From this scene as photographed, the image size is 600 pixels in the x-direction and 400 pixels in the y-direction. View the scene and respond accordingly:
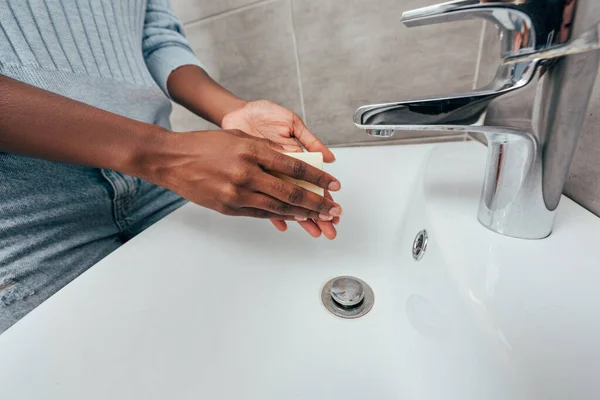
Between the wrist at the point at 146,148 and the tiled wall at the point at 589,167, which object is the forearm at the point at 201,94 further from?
the tiled wall at the point at 589,167

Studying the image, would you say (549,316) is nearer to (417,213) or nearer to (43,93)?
(417,213)

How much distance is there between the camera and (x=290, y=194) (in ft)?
0.82

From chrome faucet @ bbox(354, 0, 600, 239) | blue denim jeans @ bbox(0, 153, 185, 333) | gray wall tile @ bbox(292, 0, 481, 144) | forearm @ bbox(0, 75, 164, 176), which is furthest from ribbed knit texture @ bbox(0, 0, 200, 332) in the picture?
chrome faucet @ bbox(354, 0, 600, 239)

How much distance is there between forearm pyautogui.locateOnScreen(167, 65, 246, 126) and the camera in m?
0.45

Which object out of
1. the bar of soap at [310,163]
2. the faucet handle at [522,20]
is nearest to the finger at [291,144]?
the bar of soap at [310,163]

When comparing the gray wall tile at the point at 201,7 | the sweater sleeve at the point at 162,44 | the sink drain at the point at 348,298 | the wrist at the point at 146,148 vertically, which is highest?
the gray wall tile at the point at 201,7

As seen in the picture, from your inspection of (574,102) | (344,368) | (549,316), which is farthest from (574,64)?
(344,368)

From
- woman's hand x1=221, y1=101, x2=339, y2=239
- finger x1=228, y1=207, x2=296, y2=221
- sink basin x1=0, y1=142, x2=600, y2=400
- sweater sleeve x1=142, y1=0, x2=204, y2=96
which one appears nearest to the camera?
sink basin x1=0, y1=142, x2=600, y2=400

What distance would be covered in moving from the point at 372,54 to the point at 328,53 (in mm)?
75

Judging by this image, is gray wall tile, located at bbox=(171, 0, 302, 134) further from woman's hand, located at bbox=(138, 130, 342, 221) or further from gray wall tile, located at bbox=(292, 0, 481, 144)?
woman's hand, located at bbox=(138, 130, 342, 221)

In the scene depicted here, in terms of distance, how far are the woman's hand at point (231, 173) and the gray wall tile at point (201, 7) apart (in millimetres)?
395

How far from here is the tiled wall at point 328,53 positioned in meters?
0.44

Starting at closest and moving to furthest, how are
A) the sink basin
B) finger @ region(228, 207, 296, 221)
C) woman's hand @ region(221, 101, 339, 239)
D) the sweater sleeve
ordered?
the sink basin
finger @ region(228, 207, 296, 221)
woman's hand @ region(221, 101, 339, 239)
the sweater sleeve

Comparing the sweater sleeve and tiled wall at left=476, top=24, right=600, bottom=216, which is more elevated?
the sweater sleeve
